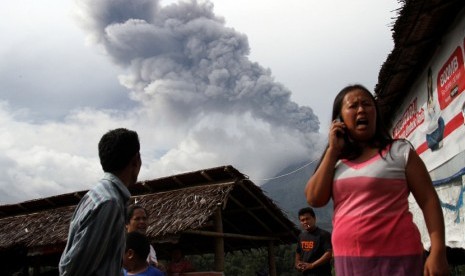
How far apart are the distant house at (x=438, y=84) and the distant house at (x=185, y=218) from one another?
4026mm

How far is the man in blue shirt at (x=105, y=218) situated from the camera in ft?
5.28

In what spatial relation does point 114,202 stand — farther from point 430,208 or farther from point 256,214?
point 256,214

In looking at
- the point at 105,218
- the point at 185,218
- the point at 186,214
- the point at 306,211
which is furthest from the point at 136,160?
the point at 186,214

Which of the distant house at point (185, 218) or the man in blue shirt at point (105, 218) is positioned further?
the distant house at point (185, 218)

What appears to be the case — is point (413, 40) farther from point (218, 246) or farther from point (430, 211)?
point (218, 246)

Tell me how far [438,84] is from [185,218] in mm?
5045

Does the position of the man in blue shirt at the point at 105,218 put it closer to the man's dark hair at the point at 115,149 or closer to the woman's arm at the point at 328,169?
the man's dark hair at the point at 115,149

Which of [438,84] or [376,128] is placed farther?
[438,84]

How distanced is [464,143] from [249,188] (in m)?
5.91

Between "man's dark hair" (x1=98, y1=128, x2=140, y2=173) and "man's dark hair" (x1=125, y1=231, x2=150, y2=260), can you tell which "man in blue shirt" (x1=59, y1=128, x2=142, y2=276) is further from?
"man's dark hair" (x1=125, y1=231, x2=150, y2=260)

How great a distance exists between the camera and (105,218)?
1665 mm

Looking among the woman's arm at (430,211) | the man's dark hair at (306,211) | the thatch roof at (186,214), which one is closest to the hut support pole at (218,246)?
the thatch roof at (186,214)

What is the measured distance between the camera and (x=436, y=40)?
422 cm

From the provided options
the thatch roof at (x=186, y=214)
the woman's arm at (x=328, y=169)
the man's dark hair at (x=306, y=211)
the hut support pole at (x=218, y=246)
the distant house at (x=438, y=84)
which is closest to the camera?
the woman's arm at (x=328, y=169)
